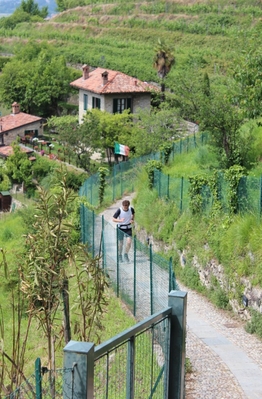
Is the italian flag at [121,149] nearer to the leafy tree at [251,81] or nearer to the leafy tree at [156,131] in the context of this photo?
the leafy tree at [156,131]

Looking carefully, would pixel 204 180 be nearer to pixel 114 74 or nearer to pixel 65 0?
pixel 114 74

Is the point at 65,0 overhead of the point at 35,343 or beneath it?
overhead

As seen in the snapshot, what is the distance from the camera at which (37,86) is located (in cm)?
7500

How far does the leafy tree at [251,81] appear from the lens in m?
19.6

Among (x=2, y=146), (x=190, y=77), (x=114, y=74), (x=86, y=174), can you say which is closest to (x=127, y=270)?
(x=190, y=77)

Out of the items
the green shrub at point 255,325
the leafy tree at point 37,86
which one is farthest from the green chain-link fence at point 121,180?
the leafy tree at point 37,86

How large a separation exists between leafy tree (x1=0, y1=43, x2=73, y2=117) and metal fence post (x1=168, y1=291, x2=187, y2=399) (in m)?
69.5

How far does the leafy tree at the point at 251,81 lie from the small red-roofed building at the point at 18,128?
4633cm

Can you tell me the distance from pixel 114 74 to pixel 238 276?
1785 inches

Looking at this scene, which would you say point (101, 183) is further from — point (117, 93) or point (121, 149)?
point (117, 93)

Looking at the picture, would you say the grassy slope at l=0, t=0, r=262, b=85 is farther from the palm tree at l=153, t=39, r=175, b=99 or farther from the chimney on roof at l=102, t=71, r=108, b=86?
the chimney on roof at l=102, t=71, r=108, b=86

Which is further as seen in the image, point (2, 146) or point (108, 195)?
point (2, 146)

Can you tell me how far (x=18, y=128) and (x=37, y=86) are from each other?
445 inches

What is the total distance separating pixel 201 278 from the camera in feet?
57.7
